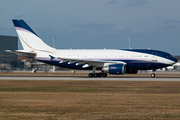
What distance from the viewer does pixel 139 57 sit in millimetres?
46469

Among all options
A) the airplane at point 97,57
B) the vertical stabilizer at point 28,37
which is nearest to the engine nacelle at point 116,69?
the airplane at point 97,57

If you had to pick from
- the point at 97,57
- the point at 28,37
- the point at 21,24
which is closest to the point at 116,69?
the point at 97,57

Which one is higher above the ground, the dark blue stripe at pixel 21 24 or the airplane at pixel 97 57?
the dark blue stripe at pixel 21 24

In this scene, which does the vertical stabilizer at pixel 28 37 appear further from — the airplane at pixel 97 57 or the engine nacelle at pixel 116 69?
the engine nacelle at pixel 116 69

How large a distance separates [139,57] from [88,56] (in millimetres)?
9476

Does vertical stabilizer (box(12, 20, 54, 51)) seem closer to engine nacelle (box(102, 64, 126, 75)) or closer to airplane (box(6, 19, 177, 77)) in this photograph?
airplane (box(6, 19, 177, 77))

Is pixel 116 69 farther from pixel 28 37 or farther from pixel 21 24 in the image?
pixel 21 24

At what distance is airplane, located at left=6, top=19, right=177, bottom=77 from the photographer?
46406 millimetres

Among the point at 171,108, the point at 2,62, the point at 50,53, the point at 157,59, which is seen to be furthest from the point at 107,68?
the point at 2,62

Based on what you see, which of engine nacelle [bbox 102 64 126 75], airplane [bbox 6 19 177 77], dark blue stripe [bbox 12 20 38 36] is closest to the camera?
engine nacelle [bbox 102 64 126 75]

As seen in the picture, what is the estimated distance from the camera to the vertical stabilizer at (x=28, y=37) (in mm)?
51656

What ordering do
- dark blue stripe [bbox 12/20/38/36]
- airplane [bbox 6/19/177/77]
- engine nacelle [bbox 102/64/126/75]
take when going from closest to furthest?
engine nacelle [bbox 102/64/126/75] < airplane [bbox 6/19/177/77] < dark blue stripe [bbox 12/20/38/36]

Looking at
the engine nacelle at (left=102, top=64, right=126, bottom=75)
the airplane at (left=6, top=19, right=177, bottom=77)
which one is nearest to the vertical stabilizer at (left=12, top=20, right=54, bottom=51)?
the airplane at (left=6, top=19, right=177, bottom=77)

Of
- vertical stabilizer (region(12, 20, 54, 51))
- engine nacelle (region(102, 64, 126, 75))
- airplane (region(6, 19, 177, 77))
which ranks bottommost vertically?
engine nacelle (region(102, 64, 126, 75))
